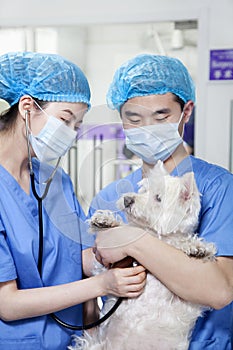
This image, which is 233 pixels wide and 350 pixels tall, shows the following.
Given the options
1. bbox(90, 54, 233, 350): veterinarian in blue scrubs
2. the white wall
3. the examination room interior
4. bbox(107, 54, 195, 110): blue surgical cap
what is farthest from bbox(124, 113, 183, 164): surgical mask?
the white wall

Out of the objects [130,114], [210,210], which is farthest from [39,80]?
[210,210]

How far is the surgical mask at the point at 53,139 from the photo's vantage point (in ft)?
4.07

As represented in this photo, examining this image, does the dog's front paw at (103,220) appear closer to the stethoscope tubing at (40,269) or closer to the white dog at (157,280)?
the white dog at (157,280)

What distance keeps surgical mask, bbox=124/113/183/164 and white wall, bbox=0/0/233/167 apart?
1.11 meters

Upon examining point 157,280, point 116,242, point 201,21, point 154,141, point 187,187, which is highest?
point 201,21

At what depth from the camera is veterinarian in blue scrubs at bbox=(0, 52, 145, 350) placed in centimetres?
119

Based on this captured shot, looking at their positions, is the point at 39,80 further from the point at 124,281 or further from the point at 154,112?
the point at 124,281

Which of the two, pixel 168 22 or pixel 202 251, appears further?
pixel 168 22

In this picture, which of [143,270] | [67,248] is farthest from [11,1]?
[143,270]

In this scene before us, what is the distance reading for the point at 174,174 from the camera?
1.27m

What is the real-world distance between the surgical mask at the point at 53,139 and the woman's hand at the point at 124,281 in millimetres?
354

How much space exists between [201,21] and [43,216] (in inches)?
58.4

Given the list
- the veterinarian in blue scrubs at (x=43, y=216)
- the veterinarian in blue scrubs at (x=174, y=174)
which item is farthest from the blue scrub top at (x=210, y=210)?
the veterinarian in blue scrubs at (x=43, y=216)

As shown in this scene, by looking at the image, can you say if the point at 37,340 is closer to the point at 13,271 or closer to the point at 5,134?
the point at 13,271
